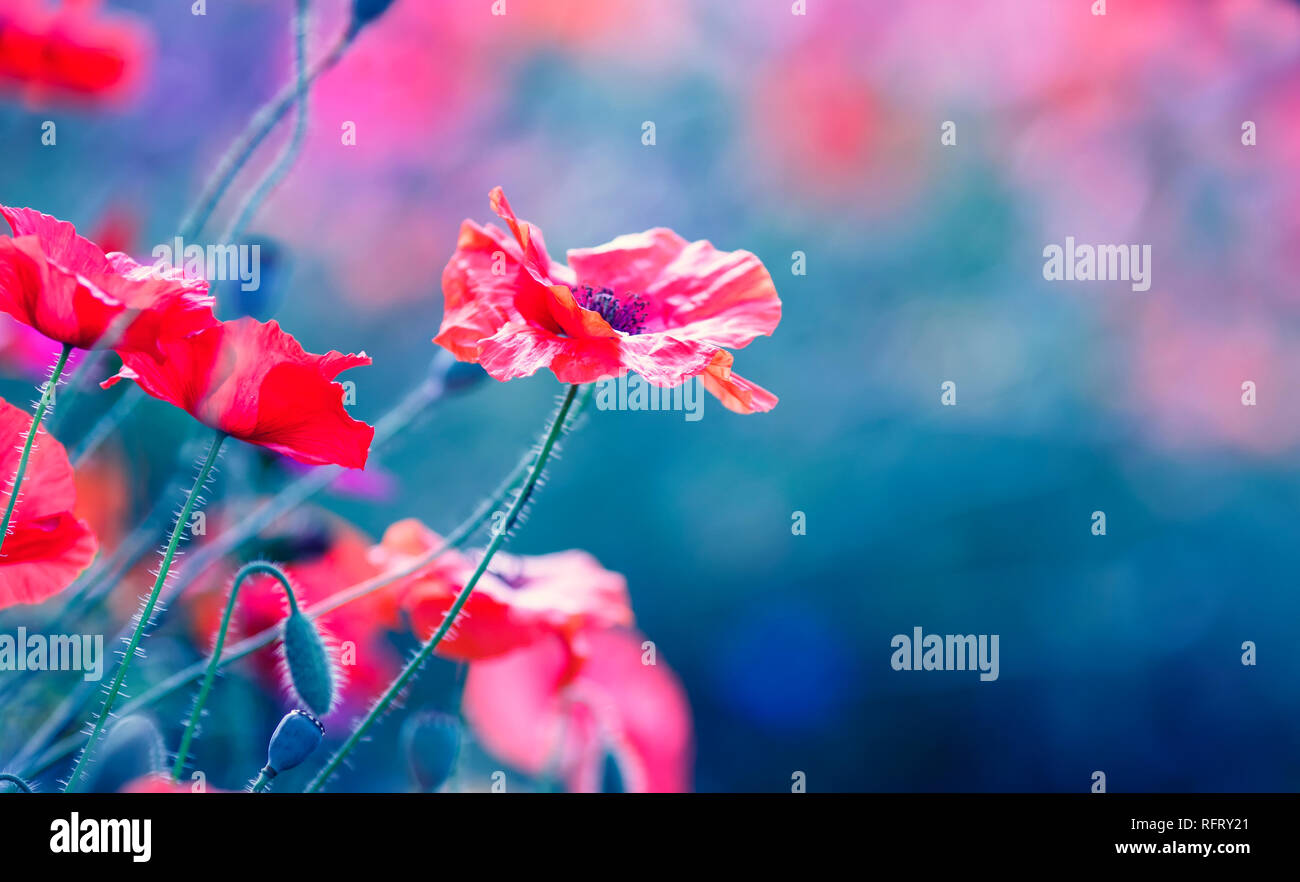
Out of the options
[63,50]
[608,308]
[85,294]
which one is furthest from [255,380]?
[63,50]

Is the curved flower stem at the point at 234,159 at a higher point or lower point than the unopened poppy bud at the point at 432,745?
higher

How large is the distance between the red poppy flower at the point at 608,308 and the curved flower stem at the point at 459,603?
25mm

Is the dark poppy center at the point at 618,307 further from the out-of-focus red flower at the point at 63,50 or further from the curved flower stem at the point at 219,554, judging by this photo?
the out-of-focus red flower at the point at 63,50

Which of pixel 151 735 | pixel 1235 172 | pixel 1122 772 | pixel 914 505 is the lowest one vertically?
pixel 1122 772

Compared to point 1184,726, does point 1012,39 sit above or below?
above

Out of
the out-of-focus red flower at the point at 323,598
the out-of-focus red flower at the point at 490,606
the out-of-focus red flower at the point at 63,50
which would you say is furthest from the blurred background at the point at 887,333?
the out-of-focus red flower at the point at 490,606

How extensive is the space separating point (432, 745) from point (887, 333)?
0.89 meters

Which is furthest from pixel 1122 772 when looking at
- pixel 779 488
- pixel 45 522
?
pixel 45 522

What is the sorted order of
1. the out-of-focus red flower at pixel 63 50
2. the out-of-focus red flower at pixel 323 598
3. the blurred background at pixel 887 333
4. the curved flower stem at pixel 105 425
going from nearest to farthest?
the curved flower stem at pixel 105 425
the out-of-focus red flower at pixel 323 598
the out-of-focus red flower at pixel 63 50
the blurred background at pixel 887 333

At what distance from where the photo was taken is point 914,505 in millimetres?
1141

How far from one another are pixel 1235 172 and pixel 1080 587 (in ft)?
1.67

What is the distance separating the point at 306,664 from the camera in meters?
0.35

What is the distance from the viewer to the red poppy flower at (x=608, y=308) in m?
0.34
